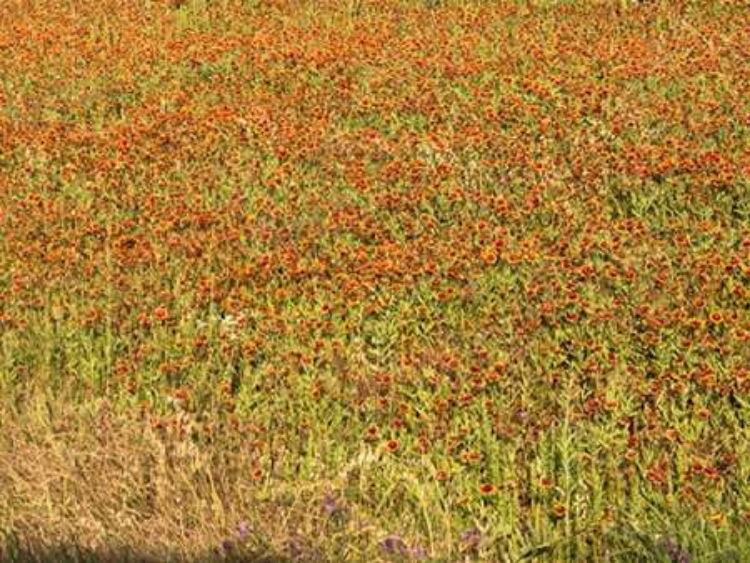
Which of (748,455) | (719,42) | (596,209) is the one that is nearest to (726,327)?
(748,455)

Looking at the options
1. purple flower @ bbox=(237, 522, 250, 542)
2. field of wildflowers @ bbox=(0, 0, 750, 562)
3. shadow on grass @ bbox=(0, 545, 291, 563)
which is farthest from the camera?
field of wildflowers @ bbox=(0, 0, 750, 562)

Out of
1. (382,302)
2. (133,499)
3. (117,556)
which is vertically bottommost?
(382,302)

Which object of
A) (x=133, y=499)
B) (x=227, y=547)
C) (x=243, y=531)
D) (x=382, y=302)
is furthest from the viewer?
(x=382, y=302)

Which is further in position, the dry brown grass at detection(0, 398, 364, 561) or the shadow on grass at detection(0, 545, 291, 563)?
the dry brown grass at detection(0, 398, 364, 561)

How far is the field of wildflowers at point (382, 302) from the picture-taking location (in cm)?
465

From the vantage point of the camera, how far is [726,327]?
5.83 m

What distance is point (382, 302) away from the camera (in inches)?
254

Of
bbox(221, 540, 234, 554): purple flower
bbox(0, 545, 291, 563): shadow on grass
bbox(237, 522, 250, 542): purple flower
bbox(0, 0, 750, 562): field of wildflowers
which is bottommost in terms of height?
bbox(0, 0, 750, 562): field of wildflowers

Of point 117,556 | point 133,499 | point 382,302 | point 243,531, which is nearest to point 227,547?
point 243,531

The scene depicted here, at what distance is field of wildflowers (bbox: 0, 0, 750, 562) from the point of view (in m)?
4.65

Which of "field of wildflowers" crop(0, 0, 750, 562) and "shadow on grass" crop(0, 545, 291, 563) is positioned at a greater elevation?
"shadow on grass" crop(0, 545, 291, 563)

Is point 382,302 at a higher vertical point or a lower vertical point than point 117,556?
lower

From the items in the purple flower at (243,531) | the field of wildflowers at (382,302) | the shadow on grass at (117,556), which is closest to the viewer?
the shadow on grass at (117,556)

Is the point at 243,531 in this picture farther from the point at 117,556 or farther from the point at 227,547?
the point at 117,556
